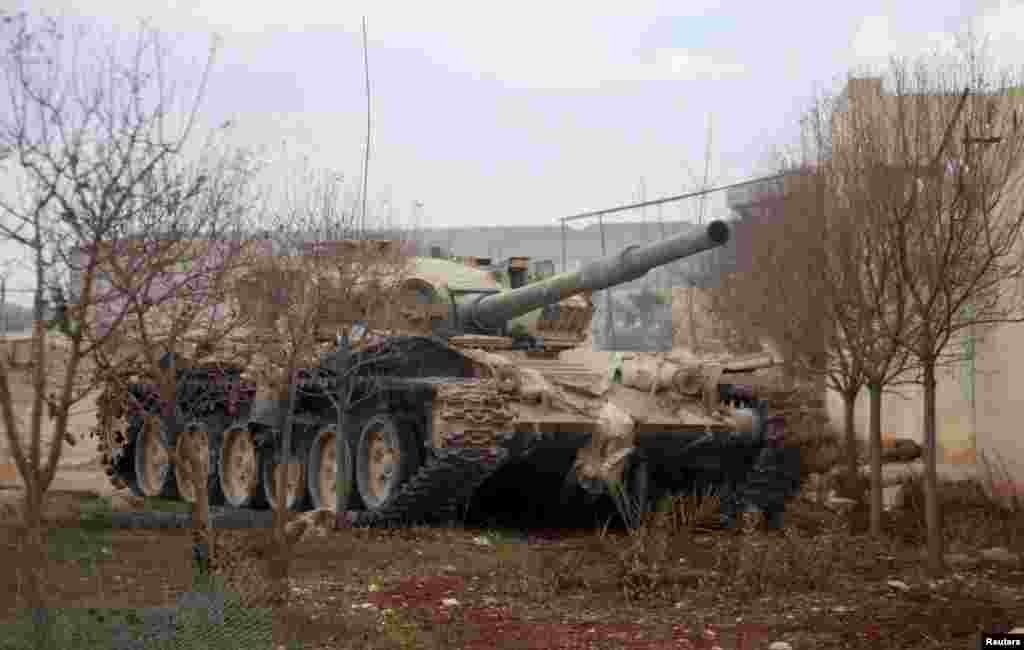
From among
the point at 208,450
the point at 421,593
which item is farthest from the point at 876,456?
the point at 208,450

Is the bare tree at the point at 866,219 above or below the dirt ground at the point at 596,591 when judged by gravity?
above

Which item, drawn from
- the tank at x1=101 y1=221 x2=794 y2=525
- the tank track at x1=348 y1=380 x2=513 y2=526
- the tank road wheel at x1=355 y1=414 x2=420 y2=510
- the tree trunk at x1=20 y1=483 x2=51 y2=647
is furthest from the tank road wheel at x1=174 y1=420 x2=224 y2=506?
the tree trunk at x1=20 y1=483 x2=51 y2=647

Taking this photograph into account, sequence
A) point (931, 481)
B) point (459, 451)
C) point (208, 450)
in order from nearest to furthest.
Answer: point (931, 481) → point (459, 451) → point (208, 450)

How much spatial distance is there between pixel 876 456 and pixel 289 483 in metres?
7.25

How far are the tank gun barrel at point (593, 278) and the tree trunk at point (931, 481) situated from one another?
2.14 metres

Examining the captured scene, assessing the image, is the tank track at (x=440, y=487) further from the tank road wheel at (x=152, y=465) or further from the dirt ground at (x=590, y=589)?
the tank road wheel at (x=152, y=465)

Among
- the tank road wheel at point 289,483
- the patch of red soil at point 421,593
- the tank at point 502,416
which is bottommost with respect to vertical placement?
the patch of red soil at point 421,593

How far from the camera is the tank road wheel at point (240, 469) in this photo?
1794 centimetres

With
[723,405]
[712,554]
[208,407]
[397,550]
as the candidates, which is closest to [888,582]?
[712,554]

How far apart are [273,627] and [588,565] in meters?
3.40

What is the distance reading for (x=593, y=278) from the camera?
46.8 ft

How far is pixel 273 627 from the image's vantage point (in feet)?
25.7

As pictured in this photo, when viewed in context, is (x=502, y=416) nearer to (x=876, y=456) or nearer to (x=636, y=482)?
(x=636, y=482)

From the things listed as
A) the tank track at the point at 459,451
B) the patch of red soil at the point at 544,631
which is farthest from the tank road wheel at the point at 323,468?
the patch of red soil at the point at 544,631
